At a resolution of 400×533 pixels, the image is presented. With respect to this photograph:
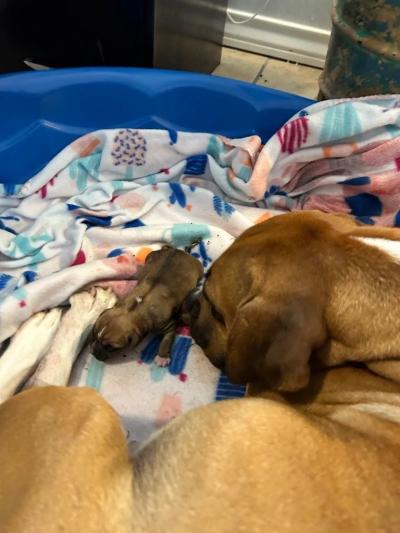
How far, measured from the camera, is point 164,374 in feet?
6.45

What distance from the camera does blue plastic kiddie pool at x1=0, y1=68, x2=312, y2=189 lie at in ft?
7.77

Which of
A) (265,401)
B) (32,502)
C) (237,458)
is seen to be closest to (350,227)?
(265,401)

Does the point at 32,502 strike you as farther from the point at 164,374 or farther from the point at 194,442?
the point at 164,374

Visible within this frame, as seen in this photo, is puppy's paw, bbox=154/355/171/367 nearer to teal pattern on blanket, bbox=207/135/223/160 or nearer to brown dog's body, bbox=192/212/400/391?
brown dog's body, bbox=192/212/400/391

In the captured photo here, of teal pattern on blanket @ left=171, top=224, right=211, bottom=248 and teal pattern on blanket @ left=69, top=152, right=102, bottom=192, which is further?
teal pattern on blanket @ left=69, top=152, right=102, bottom=192

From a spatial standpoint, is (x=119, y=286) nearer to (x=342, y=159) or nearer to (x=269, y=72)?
(x=342, y=159)

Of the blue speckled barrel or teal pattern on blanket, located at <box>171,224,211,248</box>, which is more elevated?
the blue speckled barrel

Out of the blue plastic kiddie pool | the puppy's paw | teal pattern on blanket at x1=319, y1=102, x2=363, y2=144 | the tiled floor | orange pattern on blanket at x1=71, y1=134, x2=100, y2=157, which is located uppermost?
teal pattern on blanket at x1=319, y1=102, x2=363, y2=144

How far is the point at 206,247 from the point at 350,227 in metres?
0.84

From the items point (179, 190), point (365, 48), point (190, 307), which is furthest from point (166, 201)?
point (365, 48)

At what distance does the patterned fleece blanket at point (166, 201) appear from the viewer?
1958 millimetres

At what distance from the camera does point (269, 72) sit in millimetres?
3576

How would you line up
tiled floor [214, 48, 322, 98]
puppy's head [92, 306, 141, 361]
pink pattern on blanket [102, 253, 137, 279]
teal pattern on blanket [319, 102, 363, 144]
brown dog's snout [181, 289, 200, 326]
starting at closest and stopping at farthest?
brown dog's snout [181, 289, 200, 326], puppy's head [92, 306, 141, 361], pink pattern on blanket [102, 253, 137, 279], teal pattern on blanket [319, 102, 363, 144], tiled floor [214, 48, 322, 98]

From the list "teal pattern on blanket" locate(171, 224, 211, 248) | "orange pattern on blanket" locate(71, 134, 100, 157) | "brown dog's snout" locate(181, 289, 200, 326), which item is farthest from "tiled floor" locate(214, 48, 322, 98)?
"brown dog's snout" locate(181, 289, 200, 326)
